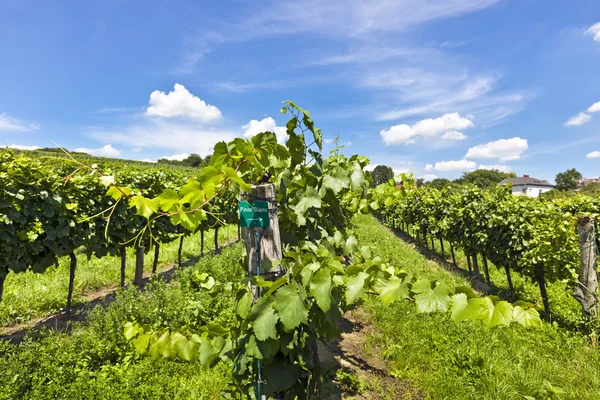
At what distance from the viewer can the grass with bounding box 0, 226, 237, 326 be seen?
568 cm

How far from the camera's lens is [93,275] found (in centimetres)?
751

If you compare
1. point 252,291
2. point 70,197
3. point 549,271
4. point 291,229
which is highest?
point 70,197

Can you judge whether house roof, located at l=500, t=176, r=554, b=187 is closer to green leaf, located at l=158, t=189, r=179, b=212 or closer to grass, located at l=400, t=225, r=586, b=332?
grass, located at l=400, t=225, r=586, b=332

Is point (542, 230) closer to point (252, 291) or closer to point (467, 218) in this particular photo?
point (467, 218)

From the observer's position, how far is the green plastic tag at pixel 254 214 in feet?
5.33

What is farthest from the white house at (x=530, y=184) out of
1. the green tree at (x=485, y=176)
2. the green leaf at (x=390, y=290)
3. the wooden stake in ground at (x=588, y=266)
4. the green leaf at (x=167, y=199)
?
the green leaf at (x=167, y=199)

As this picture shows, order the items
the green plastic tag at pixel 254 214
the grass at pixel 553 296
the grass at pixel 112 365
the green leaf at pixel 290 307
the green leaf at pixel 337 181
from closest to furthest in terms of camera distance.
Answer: the green leaf at pixel 290 307
the green plastic tag at pixel 254 214
the green leaf at pixel 337 181
the grass at pixel 112 365
the grass at pixel 553 296

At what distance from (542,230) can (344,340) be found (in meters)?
4.76

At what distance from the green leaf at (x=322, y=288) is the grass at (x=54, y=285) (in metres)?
4.27

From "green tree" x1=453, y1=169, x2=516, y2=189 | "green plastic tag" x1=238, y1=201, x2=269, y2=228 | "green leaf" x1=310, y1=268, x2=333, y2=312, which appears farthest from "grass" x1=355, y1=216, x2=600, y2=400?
"green tree" x1=453, y1=169, x2=516, y2=189

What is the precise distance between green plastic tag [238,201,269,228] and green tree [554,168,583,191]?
113m

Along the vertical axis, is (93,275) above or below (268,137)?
below

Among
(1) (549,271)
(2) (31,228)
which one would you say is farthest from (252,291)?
(1) (549,271)

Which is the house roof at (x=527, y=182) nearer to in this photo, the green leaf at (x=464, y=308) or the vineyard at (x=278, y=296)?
the vineyard at (x=278, y=296)
